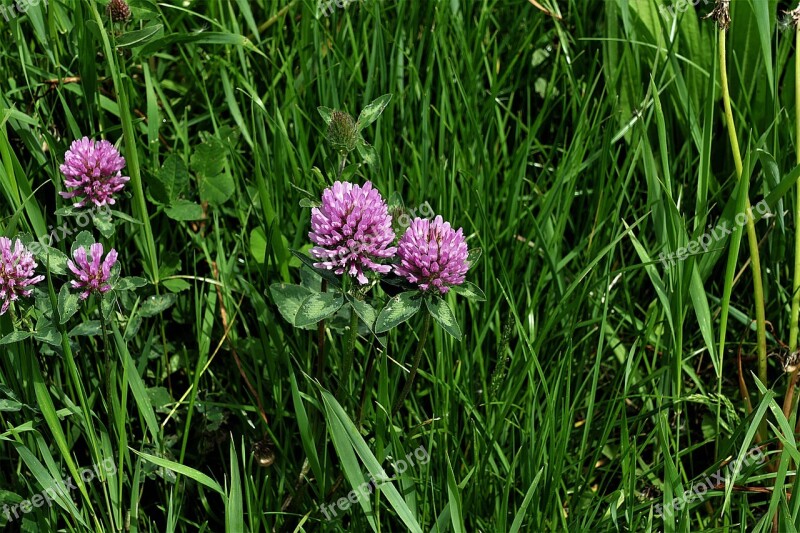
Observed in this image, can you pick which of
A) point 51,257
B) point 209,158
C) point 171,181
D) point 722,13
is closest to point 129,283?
point 51,257

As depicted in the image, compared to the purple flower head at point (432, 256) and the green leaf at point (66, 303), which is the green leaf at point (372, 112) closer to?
the purple flower head at point (432, 256)

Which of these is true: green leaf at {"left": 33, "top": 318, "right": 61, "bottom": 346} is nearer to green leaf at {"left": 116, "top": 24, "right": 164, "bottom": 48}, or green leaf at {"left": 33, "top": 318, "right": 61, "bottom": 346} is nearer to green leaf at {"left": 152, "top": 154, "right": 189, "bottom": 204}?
green leaf at {"left": 152, "top": 154, "right": 189, "bottom": 204}

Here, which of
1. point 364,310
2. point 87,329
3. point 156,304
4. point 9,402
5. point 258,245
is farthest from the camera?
point 258,245

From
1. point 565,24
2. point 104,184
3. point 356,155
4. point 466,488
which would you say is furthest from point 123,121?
point 565,24

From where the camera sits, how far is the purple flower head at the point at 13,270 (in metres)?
1.73

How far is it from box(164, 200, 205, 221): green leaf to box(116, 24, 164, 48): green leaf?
15.0 inches

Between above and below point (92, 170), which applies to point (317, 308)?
below

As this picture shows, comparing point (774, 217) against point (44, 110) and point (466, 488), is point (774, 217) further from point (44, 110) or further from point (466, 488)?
point (44, 110)

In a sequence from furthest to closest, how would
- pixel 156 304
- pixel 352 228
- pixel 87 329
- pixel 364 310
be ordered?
pixel 156 304 → pixel 87 329 → pixel 364 310 → pixel 352 228

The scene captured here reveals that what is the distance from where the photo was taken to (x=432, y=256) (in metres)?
1.58

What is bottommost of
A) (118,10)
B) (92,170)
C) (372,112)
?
(92,170)

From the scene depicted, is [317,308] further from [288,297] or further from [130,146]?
[130,146]

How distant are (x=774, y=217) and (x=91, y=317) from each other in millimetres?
1649

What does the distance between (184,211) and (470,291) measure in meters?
0.81
